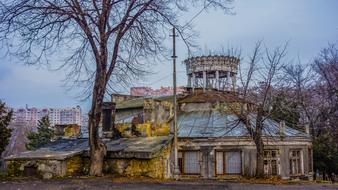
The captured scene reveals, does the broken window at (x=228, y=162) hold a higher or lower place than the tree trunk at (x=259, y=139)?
lower

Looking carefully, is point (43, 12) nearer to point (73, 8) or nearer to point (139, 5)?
point (73, 8)

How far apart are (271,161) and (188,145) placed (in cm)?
642

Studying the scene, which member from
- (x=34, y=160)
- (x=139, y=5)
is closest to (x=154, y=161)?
(x=34, y=160)

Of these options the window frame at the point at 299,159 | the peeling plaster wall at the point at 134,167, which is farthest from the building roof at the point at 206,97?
the peeling plaster wall at the point at 134,167

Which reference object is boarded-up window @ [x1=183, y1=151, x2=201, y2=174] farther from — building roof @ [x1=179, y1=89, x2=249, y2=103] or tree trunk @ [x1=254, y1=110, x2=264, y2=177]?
tree trunk @ [x1=254, y1=110, x2=264, y2=177]

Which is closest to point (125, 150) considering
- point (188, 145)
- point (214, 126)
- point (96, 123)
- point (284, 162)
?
point (96, 123)

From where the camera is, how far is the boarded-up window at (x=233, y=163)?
30328 millimetres

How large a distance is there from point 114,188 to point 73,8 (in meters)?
9.82

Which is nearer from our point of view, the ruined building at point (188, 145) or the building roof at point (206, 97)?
the ruined building at point (188, 145)

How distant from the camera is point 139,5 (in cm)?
1986

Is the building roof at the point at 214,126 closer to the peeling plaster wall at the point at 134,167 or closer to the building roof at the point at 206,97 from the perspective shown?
the building roof at the point at 206,97

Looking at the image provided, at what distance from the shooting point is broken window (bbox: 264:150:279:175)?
1227 inches

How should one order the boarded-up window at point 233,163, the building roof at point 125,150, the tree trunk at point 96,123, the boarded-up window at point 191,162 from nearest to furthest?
the tree trunk at point 96,123
the building roof at point 125,150
the boarded-up window at point 233,163
the boarded-up window at point 191,162

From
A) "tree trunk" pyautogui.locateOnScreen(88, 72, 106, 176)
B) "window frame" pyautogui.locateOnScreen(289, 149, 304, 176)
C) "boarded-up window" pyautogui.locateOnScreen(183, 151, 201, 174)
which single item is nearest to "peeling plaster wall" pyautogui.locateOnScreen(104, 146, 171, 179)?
"tree trunk" pyautogui.locateOnScreen(88, 72, 106, 176)
